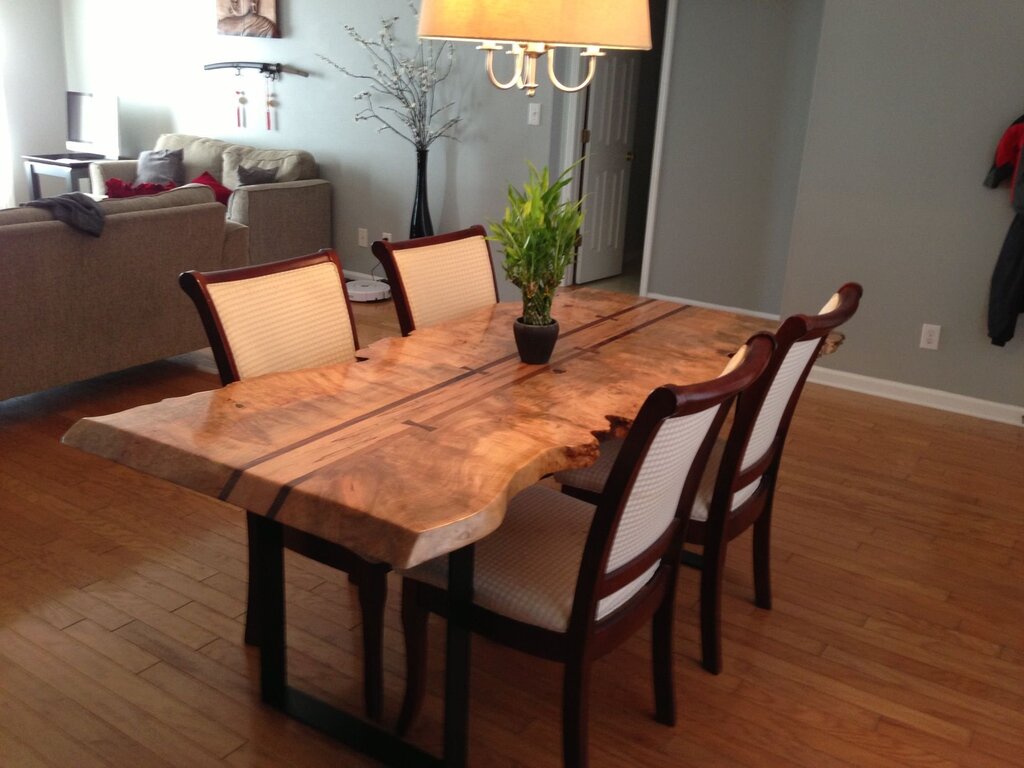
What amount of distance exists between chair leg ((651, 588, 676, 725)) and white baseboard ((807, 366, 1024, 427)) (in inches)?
96.7

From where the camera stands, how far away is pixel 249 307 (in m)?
2.15

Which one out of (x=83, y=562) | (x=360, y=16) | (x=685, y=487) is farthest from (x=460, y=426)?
(x=360, y=16)

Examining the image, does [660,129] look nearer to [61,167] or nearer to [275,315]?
[275,315]

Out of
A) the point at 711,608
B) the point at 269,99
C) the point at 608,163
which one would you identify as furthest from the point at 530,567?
the point at 269,99

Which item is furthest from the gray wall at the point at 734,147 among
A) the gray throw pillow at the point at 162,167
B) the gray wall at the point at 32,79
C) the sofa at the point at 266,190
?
the gray wall at the point at 32,79

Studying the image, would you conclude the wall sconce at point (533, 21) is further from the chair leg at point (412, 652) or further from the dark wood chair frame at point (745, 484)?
the chair leg at point (412, 652)

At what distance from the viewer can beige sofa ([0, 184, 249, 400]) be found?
134 inches

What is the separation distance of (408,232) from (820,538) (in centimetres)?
370

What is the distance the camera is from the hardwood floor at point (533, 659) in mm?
1992

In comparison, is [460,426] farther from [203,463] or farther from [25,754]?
[25,754]

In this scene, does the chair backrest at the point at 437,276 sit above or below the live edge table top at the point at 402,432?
above

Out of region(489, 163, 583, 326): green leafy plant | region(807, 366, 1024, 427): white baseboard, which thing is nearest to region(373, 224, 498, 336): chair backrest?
region(489, 163, 583, 326): green leafy plant

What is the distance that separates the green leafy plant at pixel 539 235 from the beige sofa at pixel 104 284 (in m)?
2.14

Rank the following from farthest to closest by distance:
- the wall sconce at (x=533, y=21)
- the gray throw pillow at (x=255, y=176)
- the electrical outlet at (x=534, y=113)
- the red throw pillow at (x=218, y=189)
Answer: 1. the gray throw pillow at (x=255, y=176)
2. the red throw pillow at (x=218, y=189)
3. the electrical outlet at (x=534, y=113)
4. the wall sconce at (x=533, y=21)
